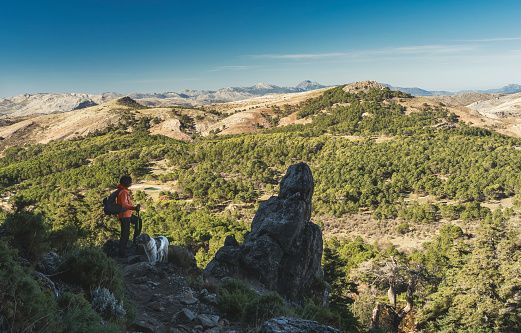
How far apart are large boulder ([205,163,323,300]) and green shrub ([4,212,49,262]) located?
7202mm

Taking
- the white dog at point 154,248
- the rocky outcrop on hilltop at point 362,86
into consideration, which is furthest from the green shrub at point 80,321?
the rocky outcrop on hilltop at point 362,86

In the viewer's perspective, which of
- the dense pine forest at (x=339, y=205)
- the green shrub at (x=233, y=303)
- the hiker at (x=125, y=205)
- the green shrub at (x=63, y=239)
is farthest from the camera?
the green shrub at (x=63, y=239)

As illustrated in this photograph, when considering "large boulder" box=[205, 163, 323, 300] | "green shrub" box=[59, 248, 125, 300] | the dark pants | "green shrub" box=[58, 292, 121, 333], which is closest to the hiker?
the dark pants

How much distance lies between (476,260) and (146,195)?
153 ft

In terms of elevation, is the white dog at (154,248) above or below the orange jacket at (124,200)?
below

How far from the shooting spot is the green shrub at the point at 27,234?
343 inches

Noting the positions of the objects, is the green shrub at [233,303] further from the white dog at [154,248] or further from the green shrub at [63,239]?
the green shrub at [63,239]

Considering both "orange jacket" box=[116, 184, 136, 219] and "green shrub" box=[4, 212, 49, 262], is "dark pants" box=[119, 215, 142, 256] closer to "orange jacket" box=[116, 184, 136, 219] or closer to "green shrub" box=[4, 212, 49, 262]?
"orange jacket" box=[116, 184, 136, 219]

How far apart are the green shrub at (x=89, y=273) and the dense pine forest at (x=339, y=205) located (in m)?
0.03

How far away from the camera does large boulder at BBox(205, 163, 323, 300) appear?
50.8ft

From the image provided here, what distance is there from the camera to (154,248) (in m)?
12.4

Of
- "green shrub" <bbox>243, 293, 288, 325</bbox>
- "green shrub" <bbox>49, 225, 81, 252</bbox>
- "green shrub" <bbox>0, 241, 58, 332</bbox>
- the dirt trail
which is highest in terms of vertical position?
"green shrub" <bbox>0, 241, 58, 332</bbox>

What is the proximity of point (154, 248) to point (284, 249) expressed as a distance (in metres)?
6.63

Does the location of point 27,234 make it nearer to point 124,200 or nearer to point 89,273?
point 89,273
